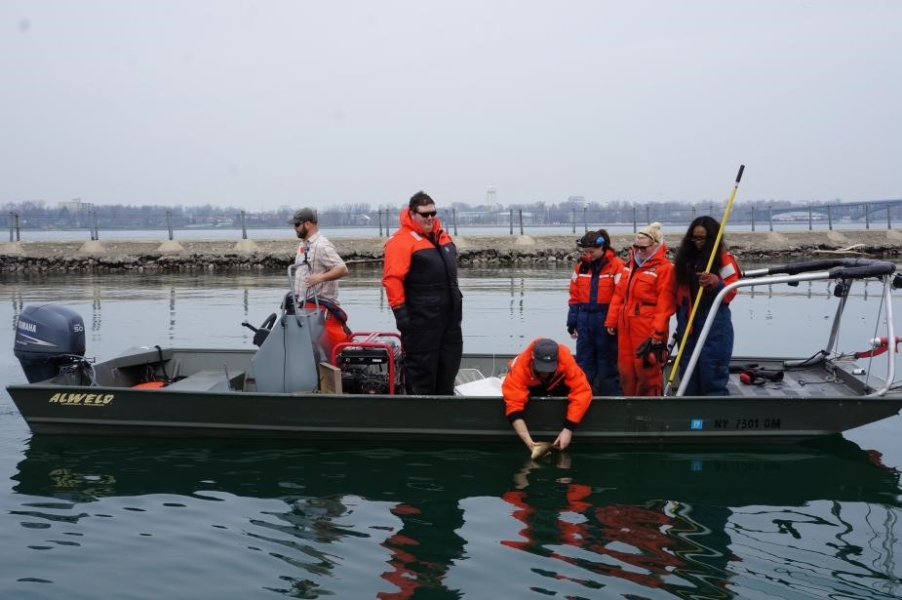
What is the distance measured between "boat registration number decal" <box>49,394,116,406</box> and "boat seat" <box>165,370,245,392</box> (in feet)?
2.02

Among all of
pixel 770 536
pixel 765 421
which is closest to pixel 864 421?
pixel 765 421

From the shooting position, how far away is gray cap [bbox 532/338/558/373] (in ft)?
22.6

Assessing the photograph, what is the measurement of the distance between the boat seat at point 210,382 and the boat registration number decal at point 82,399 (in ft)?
2.02

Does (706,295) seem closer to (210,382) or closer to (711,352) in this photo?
(711,352)

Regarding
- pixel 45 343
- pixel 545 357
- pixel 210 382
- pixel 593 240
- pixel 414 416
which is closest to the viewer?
pixel 545 357

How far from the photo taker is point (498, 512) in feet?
20.6

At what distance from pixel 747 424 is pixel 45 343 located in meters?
6.31

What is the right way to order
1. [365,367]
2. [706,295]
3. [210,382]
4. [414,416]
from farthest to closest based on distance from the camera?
[210,382] → [365,367] → [414,416] → [706,295]

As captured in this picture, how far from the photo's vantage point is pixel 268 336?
779cm

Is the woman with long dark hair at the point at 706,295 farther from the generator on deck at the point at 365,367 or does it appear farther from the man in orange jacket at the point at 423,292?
the generator on deck at the point at 365,367

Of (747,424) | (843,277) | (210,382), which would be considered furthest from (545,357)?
(210,382)

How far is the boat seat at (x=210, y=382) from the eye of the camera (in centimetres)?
851

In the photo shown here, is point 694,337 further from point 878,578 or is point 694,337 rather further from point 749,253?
point 749,253

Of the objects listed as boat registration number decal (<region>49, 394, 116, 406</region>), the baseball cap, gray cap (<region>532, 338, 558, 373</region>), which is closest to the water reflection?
boat registration number decal (<region>49, 394, 116, 406</region>)
